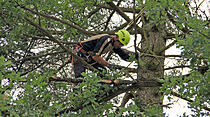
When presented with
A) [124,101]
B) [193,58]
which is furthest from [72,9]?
[193,58]

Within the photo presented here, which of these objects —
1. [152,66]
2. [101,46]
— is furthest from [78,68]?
[152,66]

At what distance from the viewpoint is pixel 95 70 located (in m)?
4.88

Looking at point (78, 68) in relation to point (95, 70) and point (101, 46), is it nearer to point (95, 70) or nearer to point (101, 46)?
point (101, 46)

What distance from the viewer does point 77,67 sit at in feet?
22.1

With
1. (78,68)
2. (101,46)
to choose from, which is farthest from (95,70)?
(78,68)

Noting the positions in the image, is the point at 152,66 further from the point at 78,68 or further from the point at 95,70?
the point at 95,70

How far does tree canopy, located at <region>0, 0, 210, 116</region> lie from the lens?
4035 millimetres

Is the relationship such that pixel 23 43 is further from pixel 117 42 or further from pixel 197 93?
pixel 197 93

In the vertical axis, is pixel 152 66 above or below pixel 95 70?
above

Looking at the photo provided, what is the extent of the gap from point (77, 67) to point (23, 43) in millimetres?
1638

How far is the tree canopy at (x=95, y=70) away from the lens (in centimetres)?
404

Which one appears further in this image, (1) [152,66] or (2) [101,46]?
(1) [152,66]

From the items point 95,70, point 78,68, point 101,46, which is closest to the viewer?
point 95,70

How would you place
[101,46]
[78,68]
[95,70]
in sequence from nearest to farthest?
[95,70]
[101,46]
[78,68]
